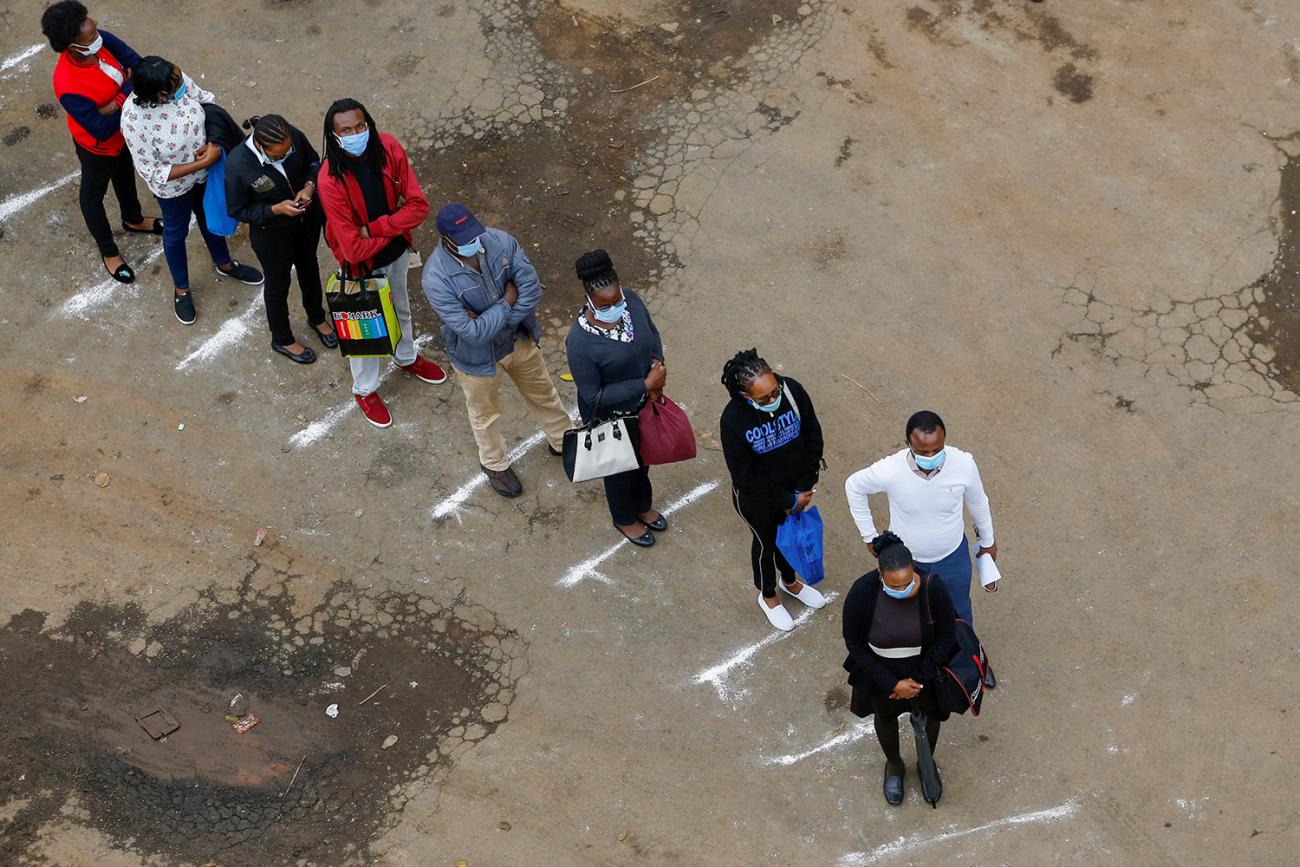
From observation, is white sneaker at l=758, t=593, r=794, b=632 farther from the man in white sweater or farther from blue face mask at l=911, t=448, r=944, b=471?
blue face mask at l=911, t=448, r=944, b=471

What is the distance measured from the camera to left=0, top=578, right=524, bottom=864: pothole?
Answer: 6.49 meters

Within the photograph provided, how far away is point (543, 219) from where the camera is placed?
8.91 m

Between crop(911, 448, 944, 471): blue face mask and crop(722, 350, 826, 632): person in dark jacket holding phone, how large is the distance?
0.59 metres

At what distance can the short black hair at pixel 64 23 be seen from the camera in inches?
292

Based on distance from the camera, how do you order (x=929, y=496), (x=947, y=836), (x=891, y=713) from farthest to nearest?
(x=947, y=836) < (x=891, y=713) < (x=929, y=496)

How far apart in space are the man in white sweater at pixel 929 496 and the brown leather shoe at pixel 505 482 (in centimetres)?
237

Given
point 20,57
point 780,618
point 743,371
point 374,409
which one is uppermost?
point 743,371

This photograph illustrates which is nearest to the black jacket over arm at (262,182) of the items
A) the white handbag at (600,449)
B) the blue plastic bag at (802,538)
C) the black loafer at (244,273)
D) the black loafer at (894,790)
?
the black loafer at (244,273)

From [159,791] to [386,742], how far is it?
1.18 meters

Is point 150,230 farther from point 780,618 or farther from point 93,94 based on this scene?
point 780,618

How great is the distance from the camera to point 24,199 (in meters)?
9.26

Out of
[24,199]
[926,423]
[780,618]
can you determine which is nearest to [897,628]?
[926,423]

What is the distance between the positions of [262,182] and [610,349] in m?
2.36

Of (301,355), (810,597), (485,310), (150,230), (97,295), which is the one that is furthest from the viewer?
(150,230)
